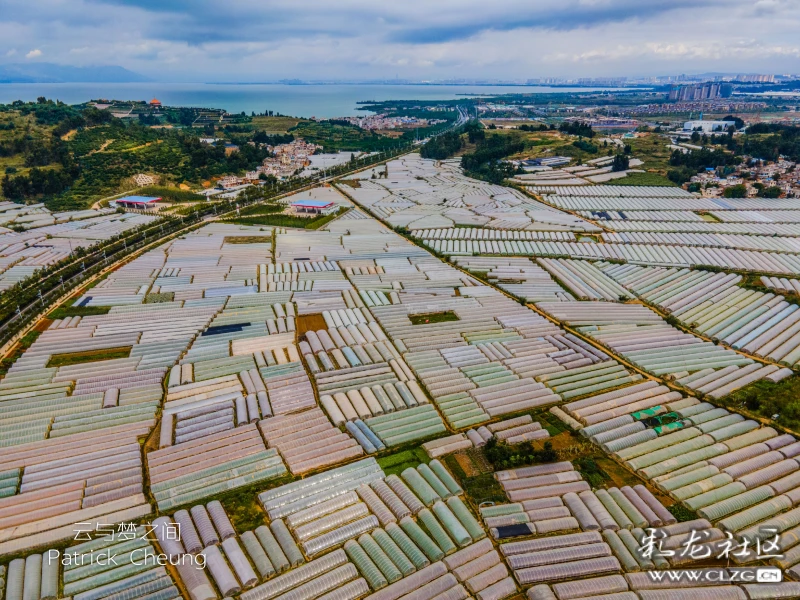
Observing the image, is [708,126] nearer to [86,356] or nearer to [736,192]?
[736,192]

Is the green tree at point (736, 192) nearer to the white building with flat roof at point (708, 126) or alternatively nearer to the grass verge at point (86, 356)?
the white building with flat roof at point (708, 126)

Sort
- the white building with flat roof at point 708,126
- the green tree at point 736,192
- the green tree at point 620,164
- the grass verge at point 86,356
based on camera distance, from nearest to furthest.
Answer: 1. the grass verge at point 86,356
2. the green tree at point 736,192
3. the green tree at point 620,164
4. the white building with flat roof at point 708,126

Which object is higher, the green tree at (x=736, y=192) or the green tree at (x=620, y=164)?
the green tree at (x=620, y=164)

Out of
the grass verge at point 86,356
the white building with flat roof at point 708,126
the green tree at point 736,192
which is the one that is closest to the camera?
the grass verge at point 86,356

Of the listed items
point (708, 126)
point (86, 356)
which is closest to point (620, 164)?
point (708, 126)

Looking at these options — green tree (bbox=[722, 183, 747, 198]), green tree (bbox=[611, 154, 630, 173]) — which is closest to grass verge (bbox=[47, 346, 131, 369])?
green tree (bbox=[722, 183, 747, 198])

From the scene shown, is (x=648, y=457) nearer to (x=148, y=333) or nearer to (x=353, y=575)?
(x=353, y=575)

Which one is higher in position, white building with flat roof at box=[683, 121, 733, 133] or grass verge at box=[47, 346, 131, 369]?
white building with flat roof at box=[683, 121, 733, 133]

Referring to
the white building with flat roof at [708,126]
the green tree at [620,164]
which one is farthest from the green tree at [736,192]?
the white building with flat roof at [708,126]

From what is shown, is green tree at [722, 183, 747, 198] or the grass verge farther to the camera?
green tree at [722, 183, 747, 198]

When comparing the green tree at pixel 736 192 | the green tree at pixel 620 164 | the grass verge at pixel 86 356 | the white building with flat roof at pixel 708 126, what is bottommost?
the grass verge at pixel 86 356

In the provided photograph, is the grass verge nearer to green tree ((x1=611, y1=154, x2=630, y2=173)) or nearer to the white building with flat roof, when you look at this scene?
green tree ((x1=611, y1=154, x2=630, y2=173))
